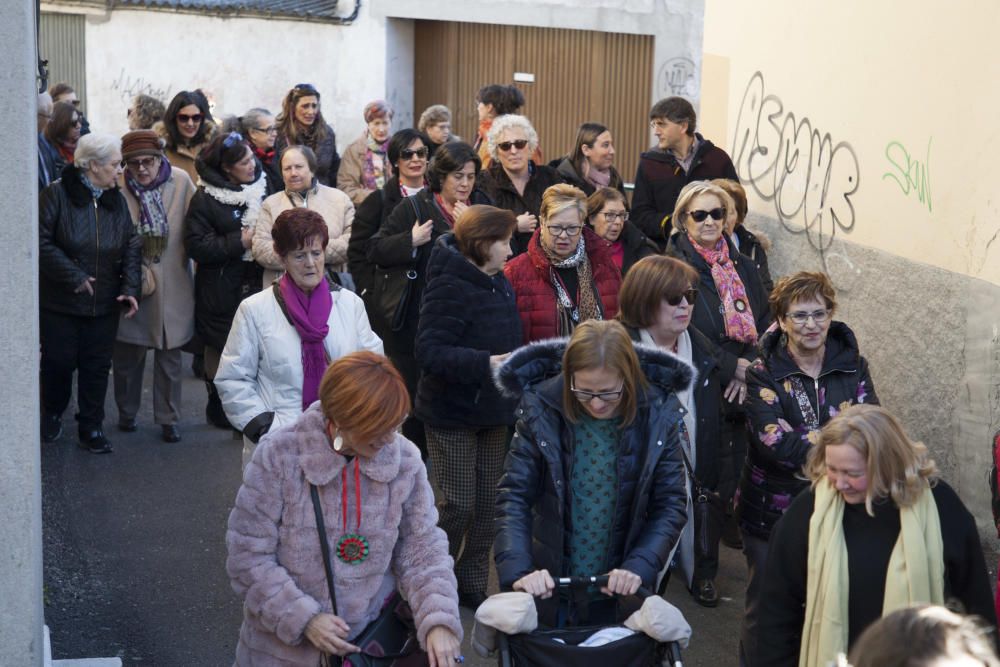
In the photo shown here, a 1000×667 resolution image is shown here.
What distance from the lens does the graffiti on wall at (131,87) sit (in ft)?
70.2

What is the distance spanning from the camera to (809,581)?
4434mm

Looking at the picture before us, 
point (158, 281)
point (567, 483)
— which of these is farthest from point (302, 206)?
point (567, 483)

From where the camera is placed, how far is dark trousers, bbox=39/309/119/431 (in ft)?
28.6

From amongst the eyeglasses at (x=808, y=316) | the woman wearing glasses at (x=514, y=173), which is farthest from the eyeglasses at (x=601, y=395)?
the woman wearing glasses at (x=514, y=173)

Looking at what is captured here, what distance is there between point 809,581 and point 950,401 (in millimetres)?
3578

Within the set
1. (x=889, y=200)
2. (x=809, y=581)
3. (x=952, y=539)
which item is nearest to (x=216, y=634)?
(x=809, y=581)

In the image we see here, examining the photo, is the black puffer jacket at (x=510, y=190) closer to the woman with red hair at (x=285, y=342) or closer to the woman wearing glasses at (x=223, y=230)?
the woman wearing glasses at (x=223, y=230)

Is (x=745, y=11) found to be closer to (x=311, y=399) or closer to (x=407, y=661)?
(x=311, y=399)

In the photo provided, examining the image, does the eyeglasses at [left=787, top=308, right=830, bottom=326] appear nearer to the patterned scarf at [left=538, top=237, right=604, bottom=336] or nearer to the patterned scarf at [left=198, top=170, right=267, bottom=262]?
the patterned scarf at [left=538, top=237, right=604, bottom=336]

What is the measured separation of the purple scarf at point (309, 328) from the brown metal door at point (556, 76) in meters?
13.3

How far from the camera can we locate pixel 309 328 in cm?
581

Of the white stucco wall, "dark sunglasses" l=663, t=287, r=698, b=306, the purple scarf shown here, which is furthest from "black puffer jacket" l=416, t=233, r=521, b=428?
the white stucco wall

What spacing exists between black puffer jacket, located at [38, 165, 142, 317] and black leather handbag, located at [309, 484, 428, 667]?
4.78 m

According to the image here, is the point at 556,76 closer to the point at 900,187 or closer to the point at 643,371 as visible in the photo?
the point at 900,187
